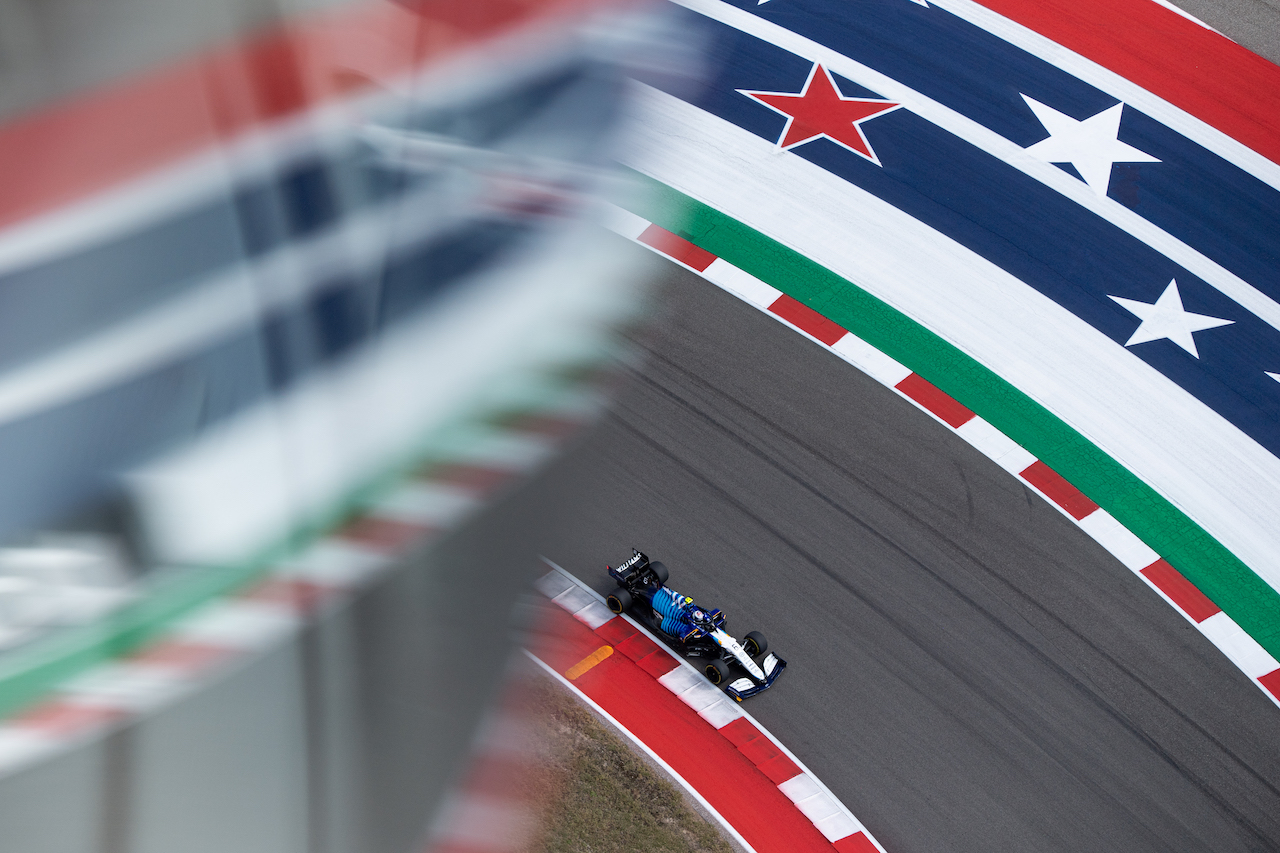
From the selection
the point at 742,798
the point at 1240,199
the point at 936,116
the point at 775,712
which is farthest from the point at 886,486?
the point at 1240,199

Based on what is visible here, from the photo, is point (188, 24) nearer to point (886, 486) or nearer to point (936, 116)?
point (886, 486)

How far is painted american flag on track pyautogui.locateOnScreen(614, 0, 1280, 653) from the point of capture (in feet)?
39.3

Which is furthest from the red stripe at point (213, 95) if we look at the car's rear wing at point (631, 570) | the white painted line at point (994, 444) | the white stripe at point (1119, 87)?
the white stripe at point (1119, 87)

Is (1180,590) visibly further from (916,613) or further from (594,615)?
(594,615)

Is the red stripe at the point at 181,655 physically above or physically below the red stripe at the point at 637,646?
below

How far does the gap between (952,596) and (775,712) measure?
7.38 ft

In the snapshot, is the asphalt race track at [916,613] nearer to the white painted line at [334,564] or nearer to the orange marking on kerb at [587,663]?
the orange marking on kerb at [587,663]

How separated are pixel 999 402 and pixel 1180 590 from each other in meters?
2.70

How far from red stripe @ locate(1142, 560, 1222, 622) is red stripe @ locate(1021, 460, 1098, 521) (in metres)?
0.85

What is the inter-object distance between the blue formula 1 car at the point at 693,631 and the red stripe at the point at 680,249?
410 centimetres

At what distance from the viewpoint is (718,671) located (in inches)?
377

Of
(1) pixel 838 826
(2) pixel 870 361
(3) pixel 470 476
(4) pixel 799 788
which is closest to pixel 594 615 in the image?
(4) pixel 799 788

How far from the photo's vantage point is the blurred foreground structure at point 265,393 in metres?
1.66

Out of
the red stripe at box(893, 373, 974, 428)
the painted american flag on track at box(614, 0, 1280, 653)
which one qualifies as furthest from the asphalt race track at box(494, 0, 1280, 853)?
the painted american flag on track at box(614, 0, 1280, 653)
